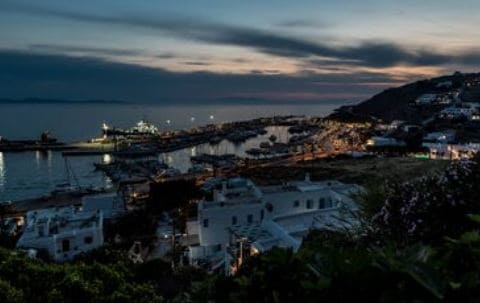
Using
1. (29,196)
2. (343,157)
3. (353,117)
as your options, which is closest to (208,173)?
(343,157)

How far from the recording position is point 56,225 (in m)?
19.4

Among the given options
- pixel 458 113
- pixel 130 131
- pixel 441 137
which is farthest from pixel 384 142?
pixel 130 131

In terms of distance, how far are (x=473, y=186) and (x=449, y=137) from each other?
166 ft

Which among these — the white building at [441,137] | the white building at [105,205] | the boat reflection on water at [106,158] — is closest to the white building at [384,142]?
the white building at [441,137]

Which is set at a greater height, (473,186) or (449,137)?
(473,186)

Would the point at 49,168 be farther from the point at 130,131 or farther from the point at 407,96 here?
the point at 407,96

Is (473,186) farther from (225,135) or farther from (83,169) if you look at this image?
(225,135)

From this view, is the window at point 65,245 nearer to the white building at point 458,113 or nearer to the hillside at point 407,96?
the white building at point 458,113

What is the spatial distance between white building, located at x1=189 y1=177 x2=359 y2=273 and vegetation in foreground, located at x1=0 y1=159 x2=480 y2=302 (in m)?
6.97

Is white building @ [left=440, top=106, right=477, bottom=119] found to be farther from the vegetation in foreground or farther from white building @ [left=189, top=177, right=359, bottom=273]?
the vegetation in foreground

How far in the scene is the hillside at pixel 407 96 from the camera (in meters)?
91.5

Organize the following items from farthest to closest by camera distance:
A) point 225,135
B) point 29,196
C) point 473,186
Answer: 1. point 225,135
2. point 29,196
3. point 473,186

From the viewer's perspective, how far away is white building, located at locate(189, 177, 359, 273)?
46.5ft

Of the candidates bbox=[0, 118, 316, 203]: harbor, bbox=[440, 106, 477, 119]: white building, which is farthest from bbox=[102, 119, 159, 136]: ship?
bbox=[440, 106, 477, 119]: white building
